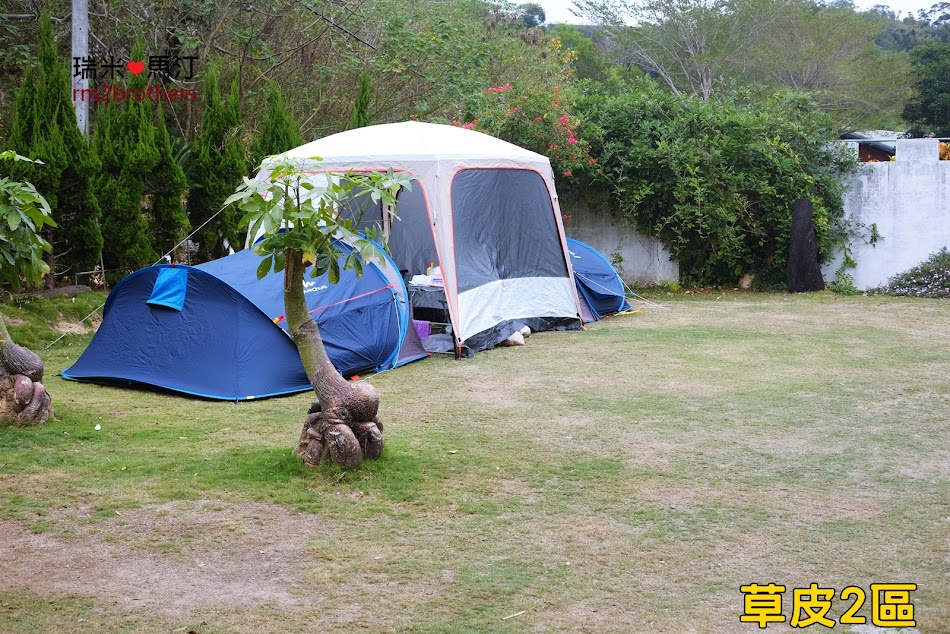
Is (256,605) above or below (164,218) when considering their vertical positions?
below

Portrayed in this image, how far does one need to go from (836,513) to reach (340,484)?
2.14 metres

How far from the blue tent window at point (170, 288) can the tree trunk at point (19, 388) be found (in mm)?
1172

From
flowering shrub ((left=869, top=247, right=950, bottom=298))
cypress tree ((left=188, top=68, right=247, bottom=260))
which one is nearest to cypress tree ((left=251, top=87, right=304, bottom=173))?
Answer: cypress tree ((left=188, top=68, right=247, bottom=260))

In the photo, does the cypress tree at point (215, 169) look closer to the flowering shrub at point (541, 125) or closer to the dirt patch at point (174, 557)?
the flowering shrub at point (541, 125)

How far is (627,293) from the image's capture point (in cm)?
1174

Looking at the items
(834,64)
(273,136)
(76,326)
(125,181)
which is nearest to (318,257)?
(76,326)

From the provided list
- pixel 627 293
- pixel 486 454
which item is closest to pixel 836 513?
pixel 486 454

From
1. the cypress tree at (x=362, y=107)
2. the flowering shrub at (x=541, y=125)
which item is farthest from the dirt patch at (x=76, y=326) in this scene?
the flowering shrub at (x=541, y=125)

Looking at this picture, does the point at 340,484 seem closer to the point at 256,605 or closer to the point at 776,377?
the point at 256,605

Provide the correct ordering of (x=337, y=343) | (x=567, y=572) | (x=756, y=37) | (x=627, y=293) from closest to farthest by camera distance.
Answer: (x=567, y=572)
(x=337, y=343)
(x=627, y=293)
(x=756, y=37)

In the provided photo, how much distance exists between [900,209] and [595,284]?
4.64 m

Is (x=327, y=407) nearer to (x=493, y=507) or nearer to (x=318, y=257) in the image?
(x=318, y=257)

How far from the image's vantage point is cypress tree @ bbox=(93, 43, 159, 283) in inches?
340

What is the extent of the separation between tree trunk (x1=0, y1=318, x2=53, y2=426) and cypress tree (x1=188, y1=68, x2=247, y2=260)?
4597 millimetres
